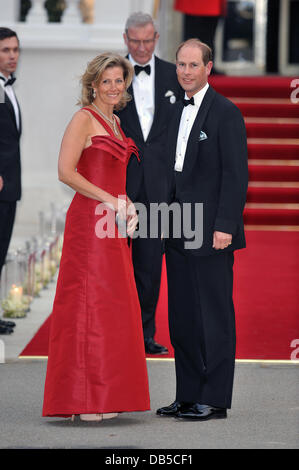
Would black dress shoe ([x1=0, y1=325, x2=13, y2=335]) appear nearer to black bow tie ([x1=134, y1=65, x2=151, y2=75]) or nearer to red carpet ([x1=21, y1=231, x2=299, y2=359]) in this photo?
red carpet ([x1=21, y1=231, x2=299, y2=359])

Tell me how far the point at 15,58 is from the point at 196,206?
225 centimetres

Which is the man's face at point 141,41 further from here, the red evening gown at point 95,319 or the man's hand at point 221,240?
the man's hand at point 221,240

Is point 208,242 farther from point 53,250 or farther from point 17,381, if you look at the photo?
point 53,250

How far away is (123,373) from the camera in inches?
184

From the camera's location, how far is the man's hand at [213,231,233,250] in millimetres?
4676

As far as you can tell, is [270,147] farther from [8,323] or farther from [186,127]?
[186,127]

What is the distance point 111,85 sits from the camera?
15.7 ft

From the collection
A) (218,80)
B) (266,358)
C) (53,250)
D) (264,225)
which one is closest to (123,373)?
(266,358)

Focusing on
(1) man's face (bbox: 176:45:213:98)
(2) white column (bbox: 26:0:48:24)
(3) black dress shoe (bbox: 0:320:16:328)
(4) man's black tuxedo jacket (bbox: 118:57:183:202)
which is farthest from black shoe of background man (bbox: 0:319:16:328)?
(2) white column (bbox: 26:0:48:24)

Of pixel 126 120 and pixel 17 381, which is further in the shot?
pixel 126 120

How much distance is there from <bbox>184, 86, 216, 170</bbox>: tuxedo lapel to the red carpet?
1.71 meters

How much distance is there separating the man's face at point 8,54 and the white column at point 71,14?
571 cm

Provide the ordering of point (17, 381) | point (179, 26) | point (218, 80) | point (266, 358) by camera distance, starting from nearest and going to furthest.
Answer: point (17, 381) → point (266, 358) → point (218, 80) → point (179, 26)

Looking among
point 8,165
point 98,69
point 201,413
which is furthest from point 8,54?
point 201,413
